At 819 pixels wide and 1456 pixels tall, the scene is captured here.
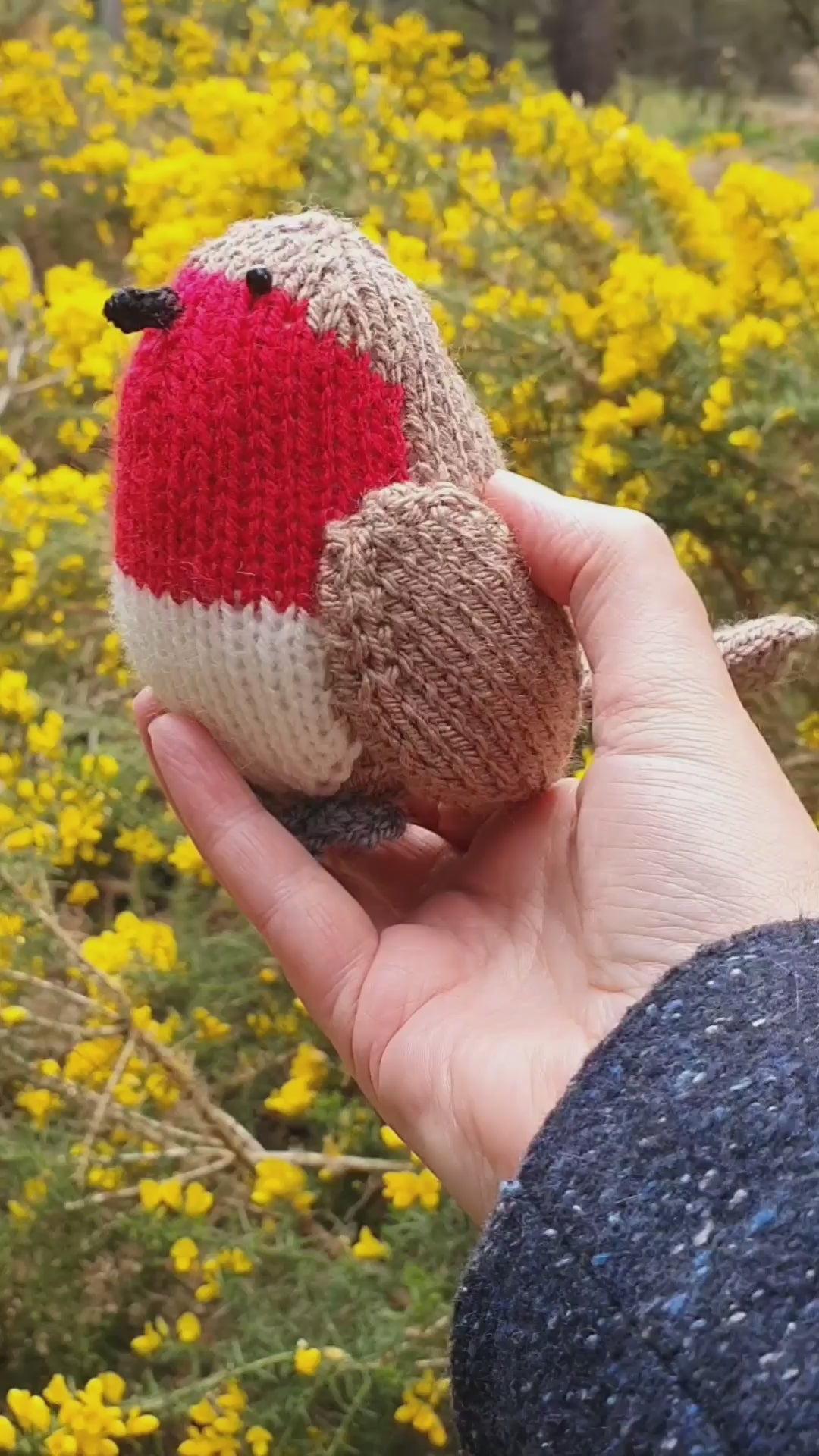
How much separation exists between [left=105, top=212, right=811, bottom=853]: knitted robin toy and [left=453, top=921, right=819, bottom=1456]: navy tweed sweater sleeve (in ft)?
0.71

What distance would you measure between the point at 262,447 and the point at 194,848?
530mm

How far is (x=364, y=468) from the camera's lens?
0.69 meters

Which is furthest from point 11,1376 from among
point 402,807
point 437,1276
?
point 402,807

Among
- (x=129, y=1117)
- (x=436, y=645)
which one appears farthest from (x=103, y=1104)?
(x=436, y=645)

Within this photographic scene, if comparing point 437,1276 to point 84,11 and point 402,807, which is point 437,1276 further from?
point 84,11

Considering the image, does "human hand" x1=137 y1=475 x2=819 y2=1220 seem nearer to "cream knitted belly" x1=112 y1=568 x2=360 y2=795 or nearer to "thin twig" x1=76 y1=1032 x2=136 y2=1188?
"cream knitted belly" x1=112 y1=568 x2=360 y2=795

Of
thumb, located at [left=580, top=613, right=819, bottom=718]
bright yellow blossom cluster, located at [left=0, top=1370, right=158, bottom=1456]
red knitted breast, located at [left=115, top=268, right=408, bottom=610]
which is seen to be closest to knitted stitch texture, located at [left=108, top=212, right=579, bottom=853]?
red knitted breast, located at [left=115, top=268, right=408, bottom=610]

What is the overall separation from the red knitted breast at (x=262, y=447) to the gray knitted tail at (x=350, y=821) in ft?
0.49

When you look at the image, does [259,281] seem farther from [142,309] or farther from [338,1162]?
[338,1162]

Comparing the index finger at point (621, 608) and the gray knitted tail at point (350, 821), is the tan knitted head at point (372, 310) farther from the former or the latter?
the gray knitted tail at point (350, 821)

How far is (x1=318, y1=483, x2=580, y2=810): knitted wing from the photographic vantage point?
2.23 ft

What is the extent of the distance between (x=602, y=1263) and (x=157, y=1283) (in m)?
0.79

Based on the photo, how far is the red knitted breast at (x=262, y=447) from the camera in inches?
26.9

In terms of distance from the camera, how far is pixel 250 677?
2.28 ft
